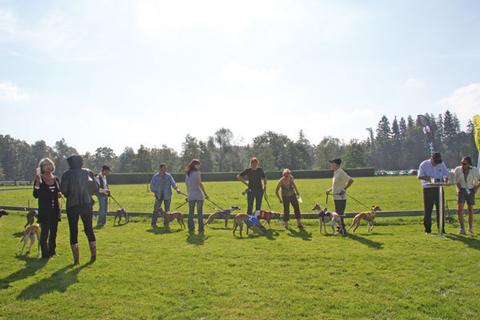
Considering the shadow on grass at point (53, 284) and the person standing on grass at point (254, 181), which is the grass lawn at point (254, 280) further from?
the person standing on grass at point (254, 181)

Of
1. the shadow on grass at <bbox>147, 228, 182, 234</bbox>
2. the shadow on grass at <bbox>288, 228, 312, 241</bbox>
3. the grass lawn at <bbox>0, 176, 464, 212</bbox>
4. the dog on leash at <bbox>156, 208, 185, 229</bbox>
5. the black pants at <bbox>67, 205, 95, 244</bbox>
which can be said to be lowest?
the shadow on grass at <bbox>147, 228, 182, 234</bbox>

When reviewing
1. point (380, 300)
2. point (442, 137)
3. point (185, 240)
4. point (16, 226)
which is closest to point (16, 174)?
point (16, 226)

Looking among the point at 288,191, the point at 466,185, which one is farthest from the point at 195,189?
the point at 466,185

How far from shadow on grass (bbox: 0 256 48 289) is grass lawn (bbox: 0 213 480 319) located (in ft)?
0.06

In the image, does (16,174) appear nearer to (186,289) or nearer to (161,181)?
(161,181)

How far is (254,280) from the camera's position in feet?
19.9

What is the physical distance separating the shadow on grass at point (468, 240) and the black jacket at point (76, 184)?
8032mm

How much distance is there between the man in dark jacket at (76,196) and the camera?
7125 millimetres

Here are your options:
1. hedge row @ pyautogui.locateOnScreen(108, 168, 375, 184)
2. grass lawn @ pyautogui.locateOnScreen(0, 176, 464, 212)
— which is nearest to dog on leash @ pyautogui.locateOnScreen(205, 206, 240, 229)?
grass lawn @ pyautogui.locateOnScreen(0, 176, 464, 212)

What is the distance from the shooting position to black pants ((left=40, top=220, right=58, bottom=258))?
776cm

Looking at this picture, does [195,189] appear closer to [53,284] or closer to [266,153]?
[53,284]

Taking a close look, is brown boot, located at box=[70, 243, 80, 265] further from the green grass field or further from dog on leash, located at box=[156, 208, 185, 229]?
dog on leash, located at box=[156, 208, 185, 229]

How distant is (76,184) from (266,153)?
239 ft

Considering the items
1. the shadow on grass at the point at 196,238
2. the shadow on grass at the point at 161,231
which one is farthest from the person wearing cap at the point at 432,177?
the shadow on grass at the point at 161,231
